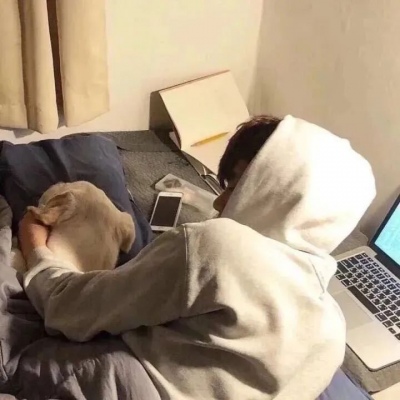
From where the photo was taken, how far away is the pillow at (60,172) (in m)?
1.31

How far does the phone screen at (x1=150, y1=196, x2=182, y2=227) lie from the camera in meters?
1.46

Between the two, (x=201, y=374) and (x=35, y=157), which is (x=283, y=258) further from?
(x=35, y=157)

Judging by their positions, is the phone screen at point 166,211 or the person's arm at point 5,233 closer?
the person's arm at point 5,233

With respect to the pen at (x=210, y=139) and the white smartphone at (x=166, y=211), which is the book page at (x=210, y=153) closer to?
the pen at (x=210, y=139)

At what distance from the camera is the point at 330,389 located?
1.07 metres

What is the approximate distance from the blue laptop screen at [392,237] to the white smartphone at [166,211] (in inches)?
18.2

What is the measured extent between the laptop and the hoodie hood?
37 cm

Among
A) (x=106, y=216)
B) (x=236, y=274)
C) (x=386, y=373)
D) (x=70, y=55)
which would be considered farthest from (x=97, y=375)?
(x=70, y=55)

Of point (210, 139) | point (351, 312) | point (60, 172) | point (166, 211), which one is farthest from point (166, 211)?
point (351, 312)

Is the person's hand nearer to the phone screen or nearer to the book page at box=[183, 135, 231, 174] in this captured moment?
the phone screen

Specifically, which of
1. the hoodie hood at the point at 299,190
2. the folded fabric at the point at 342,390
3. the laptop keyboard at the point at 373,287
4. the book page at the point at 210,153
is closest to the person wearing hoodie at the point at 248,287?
the hoodie hood at the point at 299,190

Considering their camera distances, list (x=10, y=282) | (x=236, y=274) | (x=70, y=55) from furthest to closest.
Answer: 1. (x=70, y=55)
2. (x=10, y=282)
3. (x=236, y=274)

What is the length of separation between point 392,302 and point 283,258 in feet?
1.87

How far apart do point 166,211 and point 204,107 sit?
424 millimetres
